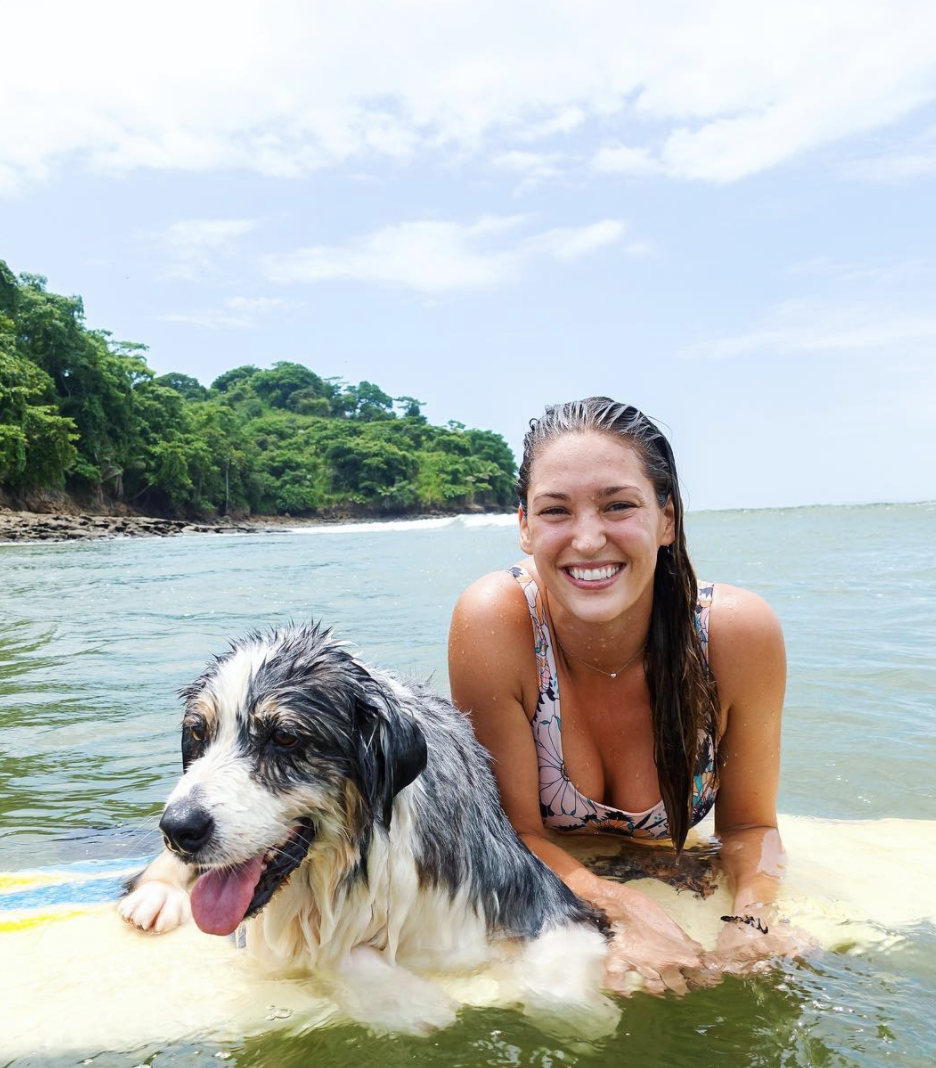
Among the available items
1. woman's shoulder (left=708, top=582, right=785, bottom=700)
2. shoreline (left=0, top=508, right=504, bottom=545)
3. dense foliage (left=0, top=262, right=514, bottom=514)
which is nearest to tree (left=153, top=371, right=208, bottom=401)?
dense foliage (left=0, top=262, right=514, bottom=514)

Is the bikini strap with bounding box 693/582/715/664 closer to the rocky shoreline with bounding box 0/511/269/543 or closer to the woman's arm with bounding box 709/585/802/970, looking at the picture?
the woman's arm with bounding box 709/585/802/970

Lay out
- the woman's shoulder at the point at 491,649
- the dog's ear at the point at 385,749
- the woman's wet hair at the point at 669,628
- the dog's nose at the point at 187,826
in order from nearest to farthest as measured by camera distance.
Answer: the dog's nose at the point at 187,826 → the dog's ear at the point at 385,749 → the woman's wet hair at the point at 669,628 → the woman's shoulder at the point at 491,649

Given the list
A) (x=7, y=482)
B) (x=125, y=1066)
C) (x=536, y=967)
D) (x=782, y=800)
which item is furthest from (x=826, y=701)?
(x=7, y=482)

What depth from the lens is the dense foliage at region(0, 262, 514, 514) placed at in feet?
166

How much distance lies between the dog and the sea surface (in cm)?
21

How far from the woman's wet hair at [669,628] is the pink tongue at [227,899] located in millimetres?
1774

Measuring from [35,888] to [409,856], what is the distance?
1779mm

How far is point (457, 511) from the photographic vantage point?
111 metres

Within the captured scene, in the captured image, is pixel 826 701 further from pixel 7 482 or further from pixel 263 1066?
pixel 7 482

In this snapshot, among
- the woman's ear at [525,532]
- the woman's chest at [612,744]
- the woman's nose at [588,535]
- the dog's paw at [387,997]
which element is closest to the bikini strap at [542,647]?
the woman's chest at [612,744]

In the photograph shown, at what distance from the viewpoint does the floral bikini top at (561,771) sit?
3.91 meters

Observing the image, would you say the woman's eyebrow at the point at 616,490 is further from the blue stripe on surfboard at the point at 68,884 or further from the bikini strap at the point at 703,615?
the blue stripe on surfboard at the point at 68,884

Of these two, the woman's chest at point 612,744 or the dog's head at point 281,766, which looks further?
the woman's chest at point 612,744

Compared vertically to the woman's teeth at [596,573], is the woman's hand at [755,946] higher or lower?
lower
